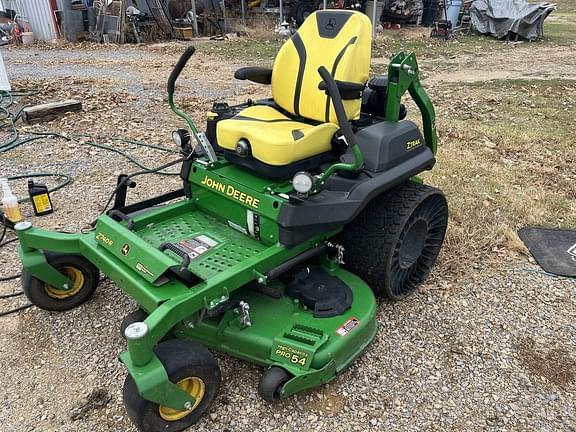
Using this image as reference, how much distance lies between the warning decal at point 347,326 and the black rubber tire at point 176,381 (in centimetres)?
56

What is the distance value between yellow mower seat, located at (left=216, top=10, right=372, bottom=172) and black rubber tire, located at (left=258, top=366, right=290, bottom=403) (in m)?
0.95

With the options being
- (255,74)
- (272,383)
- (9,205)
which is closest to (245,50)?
(255,74)

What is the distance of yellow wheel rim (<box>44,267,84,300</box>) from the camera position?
8.53ft

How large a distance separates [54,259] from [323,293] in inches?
53.7

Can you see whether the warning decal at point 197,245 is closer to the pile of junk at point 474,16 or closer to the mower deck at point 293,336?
the mower deck at point 293,336

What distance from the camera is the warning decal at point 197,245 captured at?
2.41 m

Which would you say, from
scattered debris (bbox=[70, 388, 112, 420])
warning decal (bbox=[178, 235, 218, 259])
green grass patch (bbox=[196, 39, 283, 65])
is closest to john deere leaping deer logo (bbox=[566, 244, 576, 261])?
warning decal (bbox=[178, 235, 218, 259])

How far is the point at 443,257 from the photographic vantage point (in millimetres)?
3221

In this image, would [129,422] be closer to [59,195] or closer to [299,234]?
[299,234]

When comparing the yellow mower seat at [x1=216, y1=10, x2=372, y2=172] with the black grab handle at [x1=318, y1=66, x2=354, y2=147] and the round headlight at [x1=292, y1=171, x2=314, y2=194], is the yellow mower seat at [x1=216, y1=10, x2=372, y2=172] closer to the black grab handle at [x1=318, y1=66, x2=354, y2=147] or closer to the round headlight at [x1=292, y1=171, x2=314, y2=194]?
the round headlight at [x1=292, y1=171, x2=314, y2=194]

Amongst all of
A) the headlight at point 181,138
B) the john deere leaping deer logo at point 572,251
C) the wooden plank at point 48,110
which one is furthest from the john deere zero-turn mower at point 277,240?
the wooden plank at point 48,110

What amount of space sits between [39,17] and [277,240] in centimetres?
1252

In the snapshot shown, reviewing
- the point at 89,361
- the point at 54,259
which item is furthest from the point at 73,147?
the point at 89,361

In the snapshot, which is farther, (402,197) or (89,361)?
(402,197)
